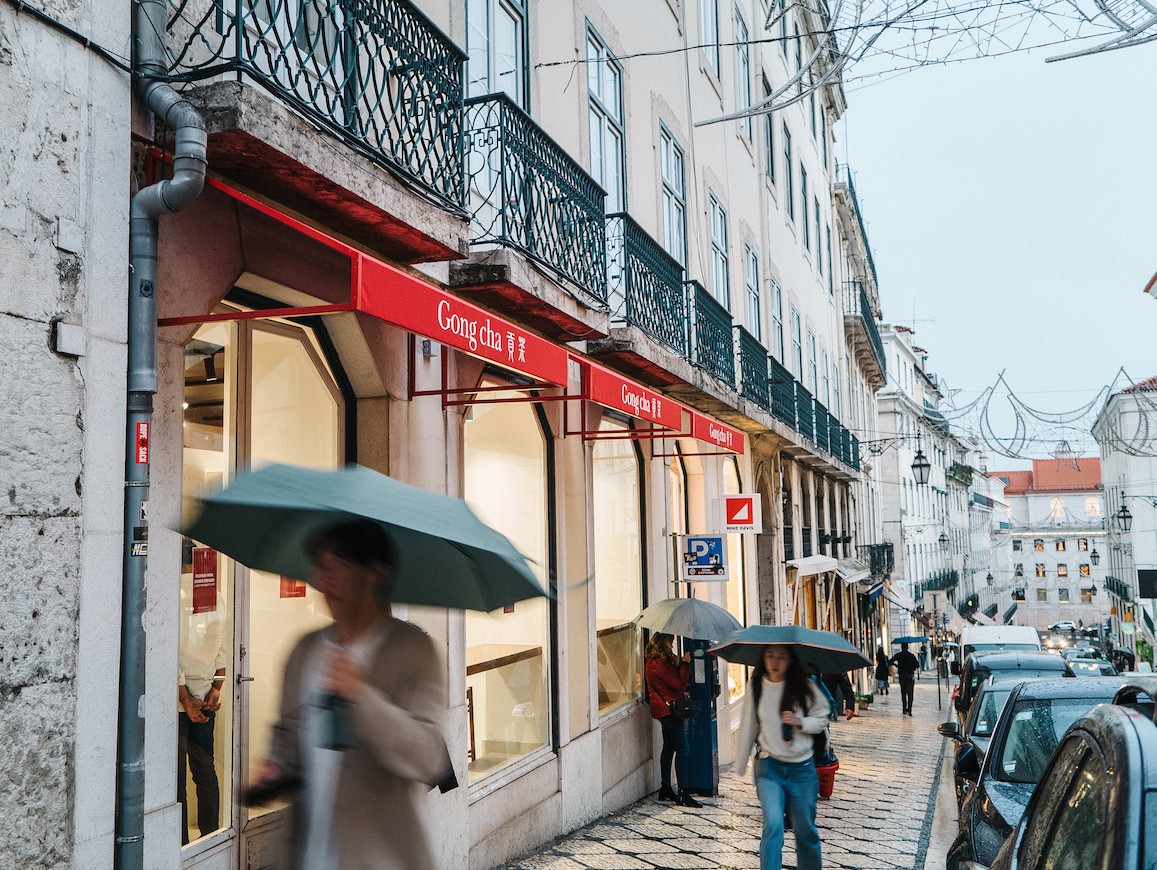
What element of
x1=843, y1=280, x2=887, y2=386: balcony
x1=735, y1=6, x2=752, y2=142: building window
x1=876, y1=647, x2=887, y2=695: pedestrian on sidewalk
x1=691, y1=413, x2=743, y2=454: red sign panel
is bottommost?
x1=876, y1=647, x2=887, y2=695: pedestrian on sidewalk

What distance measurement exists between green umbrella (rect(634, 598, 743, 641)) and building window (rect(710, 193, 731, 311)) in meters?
6.70

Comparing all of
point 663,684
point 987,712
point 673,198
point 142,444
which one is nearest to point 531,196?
point 142,444

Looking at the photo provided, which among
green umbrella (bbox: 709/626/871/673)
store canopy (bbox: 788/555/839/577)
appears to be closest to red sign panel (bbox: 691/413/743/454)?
green umbrella (bbox: 709/626/871/673)

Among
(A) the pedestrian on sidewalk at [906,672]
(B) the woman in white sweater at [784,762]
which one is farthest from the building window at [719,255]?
(A) the pedestrian on sidewalk at [906,672]

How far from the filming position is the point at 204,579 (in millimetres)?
5621

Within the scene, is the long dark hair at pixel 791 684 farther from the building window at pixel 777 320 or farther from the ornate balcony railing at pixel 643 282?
the building window at pixel 777 320

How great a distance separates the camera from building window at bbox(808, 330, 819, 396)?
25531 millimetres

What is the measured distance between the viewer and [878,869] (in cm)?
772

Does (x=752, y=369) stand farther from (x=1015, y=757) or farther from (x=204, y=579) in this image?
(x=204, y=579)

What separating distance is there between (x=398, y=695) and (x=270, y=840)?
3.24 m

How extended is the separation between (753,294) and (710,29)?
478 cm

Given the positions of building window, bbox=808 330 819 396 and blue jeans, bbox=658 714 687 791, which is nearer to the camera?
blue jeans, bbox=658 714 687 791

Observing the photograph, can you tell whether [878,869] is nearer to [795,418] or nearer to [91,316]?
[91,316]

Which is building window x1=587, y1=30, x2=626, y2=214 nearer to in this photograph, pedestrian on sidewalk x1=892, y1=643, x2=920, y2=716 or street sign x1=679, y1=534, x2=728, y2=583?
street sign x1=679, y1=534, x2=728, y2=583
